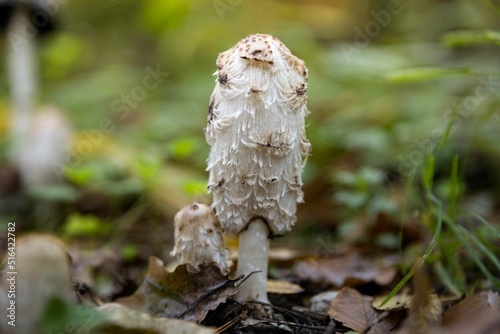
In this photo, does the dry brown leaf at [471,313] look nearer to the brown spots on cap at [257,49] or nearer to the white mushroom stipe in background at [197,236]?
the white mushroom stipe in background at [197,236]

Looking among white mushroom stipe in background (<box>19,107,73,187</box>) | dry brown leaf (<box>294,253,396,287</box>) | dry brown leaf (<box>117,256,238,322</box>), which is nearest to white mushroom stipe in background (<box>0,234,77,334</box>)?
dry brown leaf (<box>117,256,238,322</box>)

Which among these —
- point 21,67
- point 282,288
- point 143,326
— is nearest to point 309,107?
point 21,67

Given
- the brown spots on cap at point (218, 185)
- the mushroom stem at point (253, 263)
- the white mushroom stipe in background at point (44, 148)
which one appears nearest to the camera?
the brown spots on cap at point (218, 185)

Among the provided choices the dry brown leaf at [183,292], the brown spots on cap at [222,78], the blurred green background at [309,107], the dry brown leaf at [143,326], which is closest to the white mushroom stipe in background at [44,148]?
the blurred green background at [309,107]

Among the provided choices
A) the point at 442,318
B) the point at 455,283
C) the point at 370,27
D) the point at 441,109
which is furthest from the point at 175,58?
the point at 442,318

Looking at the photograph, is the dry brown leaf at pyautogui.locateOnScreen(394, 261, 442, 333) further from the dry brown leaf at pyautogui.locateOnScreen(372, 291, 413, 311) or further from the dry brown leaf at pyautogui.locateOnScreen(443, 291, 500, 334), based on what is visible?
the dry brown leaf at pyautogui.locateOnScreen(372, 291, 413, 311)

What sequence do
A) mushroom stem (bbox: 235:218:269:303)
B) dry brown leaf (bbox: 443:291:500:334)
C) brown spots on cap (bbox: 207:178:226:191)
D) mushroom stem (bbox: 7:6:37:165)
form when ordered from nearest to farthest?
dry brown leaf (bbox: 443:291:500:334), brown spots on cap (bbox: 207:178:226:191), mushroom stem (bbox: 235:218:269:303), mushroom stem (bbox: 7:6:37:165)
